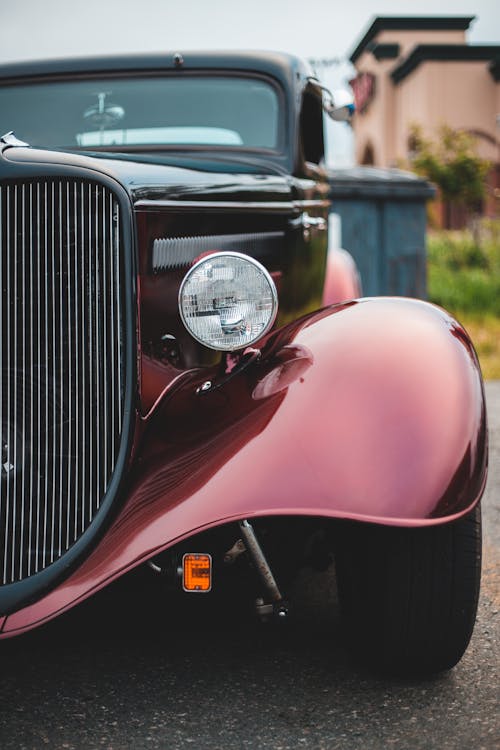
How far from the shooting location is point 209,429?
212 cm

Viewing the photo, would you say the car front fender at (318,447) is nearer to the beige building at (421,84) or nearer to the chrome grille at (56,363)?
the chrome grille at (56,363)

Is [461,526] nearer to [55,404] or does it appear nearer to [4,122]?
[55,404]

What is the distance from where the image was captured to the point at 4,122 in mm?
3555

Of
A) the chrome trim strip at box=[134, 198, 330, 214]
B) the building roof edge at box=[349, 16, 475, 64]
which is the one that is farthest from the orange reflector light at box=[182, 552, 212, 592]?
the building roof edge at box=[349, 16, 475, 64]

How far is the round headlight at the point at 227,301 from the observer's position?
2158 mm

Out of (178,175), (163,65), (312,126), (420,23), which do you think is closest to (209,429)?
(178,175)

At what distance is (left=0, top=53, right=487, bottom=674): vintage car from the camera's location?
6.35ft

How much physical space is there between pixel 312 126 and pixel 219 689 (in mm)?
2646

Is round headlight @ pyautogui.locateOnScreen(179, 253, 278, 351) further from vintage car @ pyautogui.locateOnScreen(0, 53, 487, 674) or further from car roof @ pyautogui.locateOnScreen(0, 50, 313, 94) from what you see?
car roof @ pyautogui.locateOnScreen(0, 50, 313, 94)

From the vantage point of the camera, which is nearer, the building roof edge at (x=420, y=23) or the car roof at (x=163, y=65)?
the car roof at (x=163, y=65)

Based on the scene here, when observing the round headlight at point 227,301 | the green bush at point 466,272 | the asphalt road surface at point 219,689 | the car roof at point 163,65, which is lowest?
the asphalt road surface at point 219,689

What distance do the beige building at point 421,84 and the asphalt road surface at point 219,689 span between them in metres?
20.6

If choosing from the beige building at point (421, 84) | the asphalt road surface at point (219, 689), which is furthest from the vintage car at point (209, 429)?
the beige building at point (421, 84)

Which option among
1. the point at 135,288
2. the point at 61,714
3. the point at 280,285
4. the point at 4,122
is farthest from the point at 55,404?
the point at 4,122
